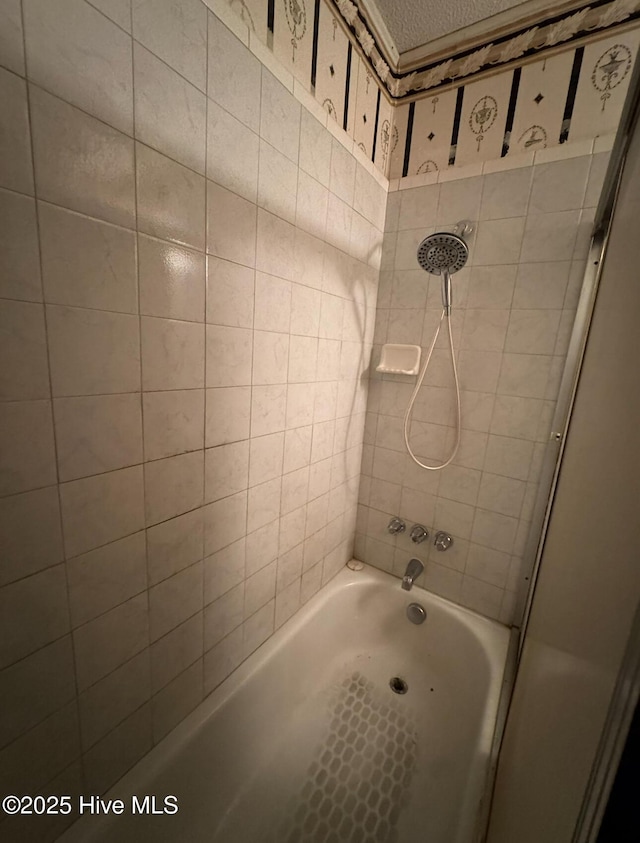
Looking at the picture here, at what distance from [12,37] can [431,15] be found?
1313 mm

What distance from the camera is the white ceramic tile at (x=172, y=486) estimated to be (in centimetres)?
76

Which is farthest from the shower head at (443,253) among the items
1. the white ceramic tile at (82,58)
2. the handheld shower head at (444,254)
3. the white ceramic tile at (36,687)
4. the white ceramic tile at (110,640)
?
the white ceramic tile at (36,687)

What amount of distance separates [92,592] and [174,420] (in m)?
0.41

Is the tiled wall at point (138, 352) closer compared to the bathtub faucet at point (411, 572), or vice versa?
the tiled wall at point (138, 352)

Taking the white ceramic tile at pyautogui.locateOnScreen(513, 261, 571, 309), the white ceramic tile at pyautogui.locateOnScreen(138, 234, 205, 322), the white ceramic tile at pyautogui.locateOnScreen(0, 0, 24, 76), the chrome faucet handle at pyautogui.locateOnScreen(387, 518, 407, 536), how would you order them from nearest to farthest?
1. the white ceramic tile at pyautogui.locateOnScreen(0, 0, 24, 76)
2. the white ceramic tile at pyautogui.locateOnScreen(138, 234, 205, 322)
3. the white ceramic tile at pyautogui.locateOnScreen(513, 261, 571, 309)
4. the chrome faucet handle at pyautogui.locateOnScreen(387, 518, 407, 536)

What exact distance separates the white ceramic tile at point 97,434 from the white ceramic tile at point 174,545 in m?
0.21

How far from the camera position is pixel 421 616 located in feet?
4.81

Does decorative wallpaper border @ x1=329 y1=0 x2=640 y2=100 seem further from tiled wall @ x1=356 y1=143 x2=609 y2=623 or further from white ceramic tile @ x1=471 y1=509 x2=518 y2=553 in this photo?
white ceramic tile @ x1=471 y1=509 x2=518 y2=553

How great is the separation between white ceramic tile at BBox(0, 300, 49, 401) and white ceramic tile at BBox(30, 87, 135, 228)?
19cm

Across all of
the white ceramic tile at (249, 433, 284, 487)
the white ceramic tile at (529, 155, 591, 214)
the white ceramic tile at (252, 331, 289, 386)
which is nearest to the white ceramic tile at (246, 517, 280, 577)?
the white ceramic tile at (249, 433, 284, 487)

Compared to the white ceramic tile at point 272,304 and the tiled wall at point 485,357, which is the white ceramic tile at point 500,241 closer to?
the tiled wall at point 485,357

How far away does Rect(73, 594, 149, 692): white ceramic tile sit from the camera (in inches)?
27.7

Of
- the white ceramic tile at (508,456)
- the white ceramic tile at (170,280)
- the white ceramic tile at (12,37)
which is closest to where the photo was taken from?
the white ceramic tile at (12,37)

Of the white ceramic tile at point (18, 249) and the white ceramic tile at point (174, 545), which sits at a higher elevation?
the white ceramic tile at point (18, 249)
